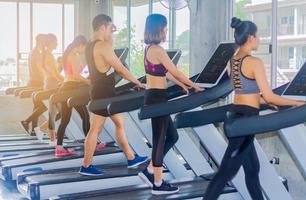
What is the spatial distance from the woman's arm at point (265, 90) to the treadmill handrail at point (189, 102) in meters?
0.65

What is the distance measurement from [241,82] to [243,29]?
1.01 feet

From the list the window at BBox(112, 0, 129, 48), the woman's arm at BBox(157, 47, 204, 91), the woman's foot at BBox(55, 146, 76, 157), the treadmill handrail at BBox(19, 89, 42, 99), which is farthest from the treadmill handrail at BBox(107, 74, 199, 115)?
the window at BBox(112, 0, 129, 48)

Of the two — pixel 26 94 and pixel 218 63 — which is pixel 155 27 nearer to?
pixel 218 63

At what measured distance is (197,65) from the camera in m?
5.55

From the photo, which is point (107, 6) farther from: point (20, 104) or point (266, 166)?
point (266, 166)

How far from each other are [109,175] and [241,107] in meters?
1.94

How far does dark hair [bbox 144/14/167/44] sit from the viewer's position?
3703 millimetres

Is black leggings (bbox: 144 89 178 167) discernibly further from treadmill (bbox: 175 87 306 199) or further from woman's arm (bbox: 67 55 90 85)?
woman's arm (bbox: 67 55 90 85)

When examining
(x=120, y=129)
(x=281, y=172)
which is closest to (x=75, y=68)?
(x=120, y=129)

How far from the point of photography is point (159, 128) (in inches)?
151

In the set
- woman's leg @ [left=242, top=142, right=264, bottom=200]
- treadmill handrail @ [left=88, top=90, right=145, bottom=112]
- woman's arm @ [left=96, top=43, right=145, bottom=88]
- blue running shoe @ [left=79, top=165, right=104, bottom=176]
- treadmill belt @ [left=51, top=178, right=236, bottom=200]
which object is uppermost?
woman's arm @ [left=96, top=43, right=145, bottom=88]

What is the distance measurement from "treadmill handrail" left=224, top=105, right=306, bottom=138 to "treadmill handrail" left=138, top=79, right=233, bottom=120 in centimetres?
67

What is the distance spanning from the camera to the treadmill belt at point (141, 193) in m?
4.02

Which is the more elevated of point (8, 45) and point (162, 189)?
point (8, 45)
